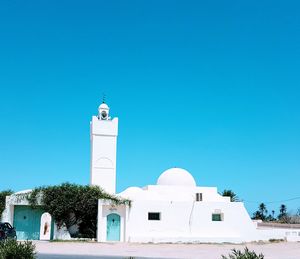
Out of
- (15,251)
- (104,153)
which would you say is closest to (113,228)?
(104,153)

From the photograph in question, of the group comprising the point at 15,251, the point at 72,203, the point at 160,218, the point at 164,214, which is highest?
the point at 72,203

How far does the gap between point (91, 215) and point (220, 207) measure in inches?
353

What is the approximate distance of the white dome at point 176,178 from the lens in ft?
122

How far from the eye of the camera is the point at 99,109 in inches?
1462

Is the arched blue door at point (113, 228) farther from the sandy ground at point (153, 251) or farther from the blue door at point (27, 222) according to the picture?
the sandy ground at point (153, 251)

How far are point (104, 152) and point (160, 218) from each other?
7.69 meters

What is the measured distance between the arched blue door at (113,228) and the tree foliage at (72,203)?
1.02 m

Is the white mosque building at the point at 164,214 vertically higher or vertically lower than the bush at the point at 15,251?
higher

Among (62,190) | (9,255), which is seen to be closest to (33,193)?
(62,190)

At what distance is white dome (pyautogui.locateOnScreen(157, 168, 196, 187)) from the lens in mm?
37156

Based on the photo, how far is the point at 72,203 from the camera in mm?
30266

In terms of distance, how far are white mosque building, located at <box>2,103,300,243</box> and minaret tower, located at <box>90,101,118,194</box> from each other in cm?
8

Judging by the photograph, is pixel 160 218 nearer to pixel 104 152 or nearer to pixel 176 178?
pixel 176 178

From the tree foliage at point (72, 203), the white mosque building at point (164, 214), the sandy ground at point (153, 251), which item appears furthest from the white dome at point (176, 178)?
the sandy ground at point (153, 251)
